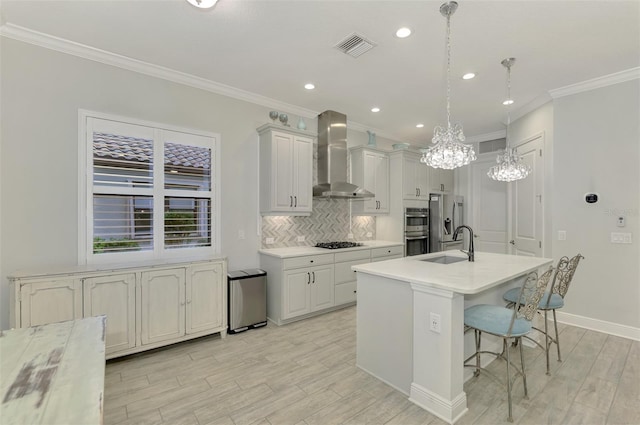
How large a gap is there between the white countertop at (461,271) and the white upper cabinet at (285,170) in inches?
69.6

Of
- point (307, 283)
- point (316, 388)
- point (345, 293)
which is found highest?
point (307, 283)

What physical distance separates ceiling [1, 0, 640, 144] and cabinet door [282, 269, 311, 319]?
2.45 metres

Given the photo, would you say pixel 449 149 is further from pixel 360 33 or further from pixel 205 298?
pixel 205 298

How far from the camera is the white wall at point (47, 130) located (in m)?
2.58

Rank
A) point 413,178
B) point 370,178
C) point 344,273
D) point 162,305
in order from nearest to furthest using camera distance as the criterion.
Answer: point 162,305, point 344,273, point 370,178, point 413,178

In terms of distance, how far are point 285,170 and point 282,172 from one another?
57mm

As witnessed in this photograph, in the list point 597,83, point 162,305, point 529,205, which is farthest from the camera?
point 529,205

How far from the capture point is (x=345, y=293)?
4.38 metres

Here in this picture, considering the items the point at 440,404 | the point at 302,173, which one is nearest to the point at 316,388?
the point at 440,404

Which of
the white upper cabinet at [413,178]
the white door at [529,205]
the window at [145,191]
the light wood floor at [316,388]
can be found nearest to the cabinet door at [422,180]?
the white upper cabinet at [413,178]

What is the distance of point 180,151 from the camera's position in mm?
3490

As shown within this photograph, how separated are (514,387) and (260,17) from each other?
371 cm

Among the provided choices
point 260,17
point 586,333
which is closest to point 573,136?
point 586,333

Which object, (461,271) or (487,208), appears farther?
(487,208)
